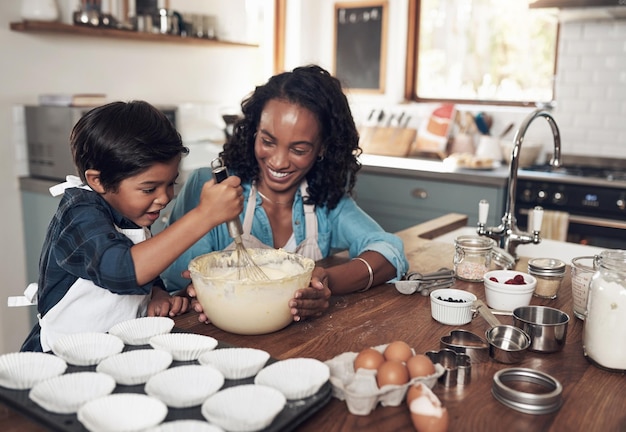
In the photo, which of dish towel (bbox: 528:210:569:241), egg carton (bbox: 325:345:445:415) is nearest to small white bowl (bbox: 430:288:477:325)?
egg carton (bbox: 325:345:445:415)

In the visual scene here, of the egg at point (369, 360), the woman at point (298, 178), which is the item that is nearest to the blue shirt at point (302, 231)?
the woman at point (298, 178)

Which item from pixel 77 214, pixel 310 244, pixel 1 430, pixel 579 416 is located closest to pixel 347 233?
pixel 310 244

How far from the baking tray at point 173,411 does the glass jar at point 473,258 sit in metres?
0.93

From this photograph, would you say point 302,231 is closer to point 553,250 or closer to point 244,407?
point 553,250

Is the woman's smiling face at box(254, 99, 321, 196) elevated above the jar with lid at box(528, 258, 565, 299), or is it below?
above

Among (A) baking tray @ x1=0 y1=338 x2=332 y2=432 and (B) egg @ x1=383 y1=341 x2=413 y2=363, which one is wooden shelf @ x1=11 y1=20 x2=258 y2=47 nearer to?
(A) baking tray @ x1=0 y1=338 x2=332 y2=432

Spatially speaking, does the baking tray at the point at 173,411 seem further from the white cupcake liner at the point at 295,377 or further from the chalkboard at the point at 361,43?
the chalkboard at the point at 361,43

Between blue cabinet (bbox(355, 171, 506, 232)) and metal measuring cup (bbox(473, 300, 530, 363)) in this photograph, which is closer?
metal measuring cup (bbox(473, 300, 530, 363))

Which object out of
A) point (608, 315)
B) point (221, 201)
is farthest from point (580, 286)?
point (221, 201)

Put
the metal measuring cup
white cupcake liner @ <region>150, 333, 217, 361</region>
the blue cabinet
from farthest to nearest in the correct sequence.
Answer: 1. the blue cabinet
2. the metal measuring cup
3. white cupcake liner @ <region>150, 333, 217, 361</region>

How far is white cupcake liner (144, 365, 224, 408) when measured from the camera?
1.01 m

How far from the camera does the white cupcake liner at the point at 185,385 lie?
3.32 ft

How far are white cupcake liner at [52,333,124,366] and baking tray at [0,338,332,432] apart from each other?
11cm

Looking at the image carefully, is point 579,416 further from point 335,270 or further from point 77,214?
point 77,214
